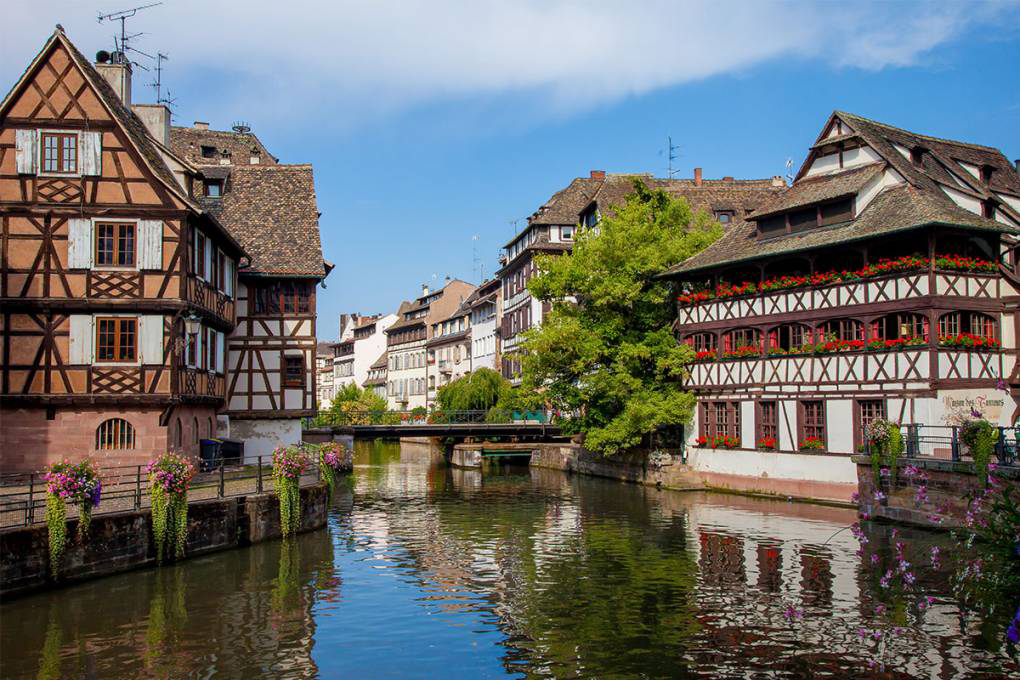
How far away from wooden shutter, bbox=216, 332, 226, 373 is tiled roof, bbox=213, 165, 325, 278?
3251mm

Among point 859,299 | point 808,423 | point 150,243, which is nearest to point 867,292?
point 859,299

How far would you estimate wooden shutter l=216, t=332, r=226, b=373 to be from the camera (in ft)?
115

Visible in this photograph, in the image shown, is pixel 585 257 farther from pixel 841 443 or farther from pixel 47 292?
pixel 47 292

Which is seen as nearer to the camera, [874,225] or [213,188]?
[874,225]

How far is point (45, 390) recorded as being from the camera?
27.7m

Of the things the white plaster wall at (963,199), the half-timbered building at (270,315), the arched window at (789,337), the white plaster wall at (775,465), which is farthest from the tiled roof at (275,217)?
the white plaster wall at (963,199)

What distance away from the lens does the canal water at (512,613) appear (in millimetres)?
14289

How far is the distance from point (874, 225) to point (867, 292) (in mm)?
2166

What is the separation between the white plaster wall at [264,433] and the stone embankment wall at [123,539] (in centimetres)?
1149

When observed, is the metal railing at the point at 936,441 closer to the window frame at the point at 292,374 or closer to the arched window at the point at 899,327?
the arched window at the point at 899,327

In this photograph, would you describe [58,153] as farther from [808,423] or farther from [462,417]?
[462,417]

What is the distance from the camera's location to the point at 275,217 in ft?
134

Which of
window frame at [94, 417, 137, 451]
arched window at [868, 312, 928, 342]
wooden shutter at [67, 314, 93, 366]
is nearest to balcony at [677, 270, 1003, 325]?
arched window at [868, 312, 928, 342]

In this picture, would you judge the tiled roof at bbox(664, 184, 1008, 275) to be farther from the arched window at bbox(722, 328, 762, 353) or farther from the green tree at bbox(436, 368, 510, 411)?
the green tree at bbox(436, 368, 510, 411)
